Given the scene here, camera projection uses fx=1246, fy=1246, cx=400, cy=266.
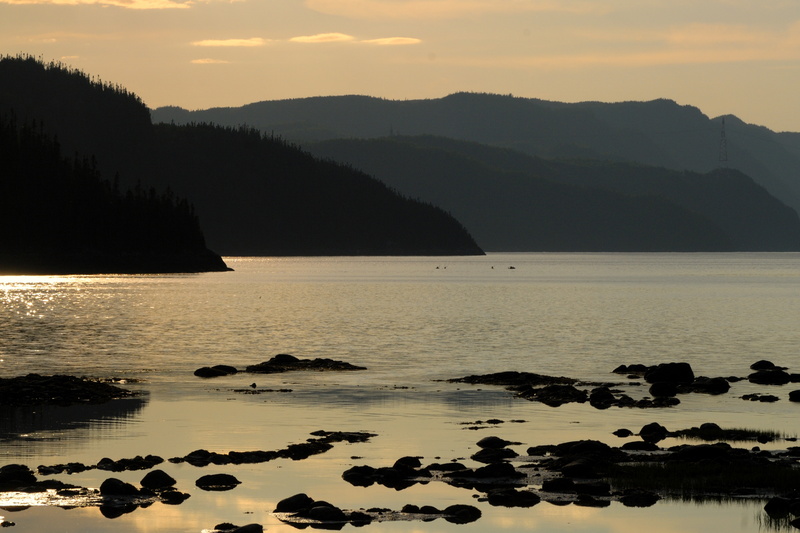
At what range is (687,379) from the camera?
62.6 meters

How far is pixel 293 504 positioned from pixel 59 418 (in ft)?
63.8

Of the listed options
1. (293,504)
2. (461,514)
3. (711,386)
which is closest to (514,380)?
(711,386)

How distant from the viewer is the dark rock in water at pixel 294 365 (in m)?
68.7

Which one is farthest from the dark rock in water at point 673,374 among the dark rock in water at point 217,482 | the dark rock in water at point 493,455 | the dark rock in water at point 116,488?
the dark rock in water at point 116,488

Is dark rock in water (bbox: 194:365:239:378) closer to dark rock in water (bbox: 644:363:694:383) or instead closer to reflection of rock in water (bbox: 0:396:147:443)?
reflection of rock in water (bbox: 0:396:147:443)

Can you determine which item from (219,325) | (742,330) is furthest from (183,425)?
(742,330)

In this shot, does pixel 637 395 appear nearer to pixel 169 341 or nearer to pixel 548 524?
pixel 548 524

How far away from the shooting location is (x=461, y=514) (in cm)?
2950

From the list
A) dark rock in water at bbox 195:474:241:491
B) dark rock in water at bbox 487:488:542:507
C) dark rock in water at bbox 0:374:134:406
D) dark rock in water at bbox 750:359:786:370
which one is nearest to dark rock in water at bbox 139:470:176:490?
dark rock in water at bbox 195:474:241:491

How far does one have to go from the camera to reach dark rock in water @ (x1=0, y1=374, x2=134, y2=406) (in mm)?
51375

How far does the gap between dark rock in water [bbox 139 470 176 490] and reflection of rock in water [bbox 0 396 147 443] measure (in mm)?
9596

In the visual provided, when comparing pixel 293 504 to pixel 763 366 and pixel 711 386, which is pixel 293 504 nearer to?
pixel 711 386

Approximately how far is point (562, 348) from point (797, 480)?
2262 inches

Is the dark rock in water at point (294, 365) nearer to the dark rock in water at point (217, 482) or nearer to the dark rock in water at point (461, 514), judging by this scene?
the dark rock in water at point (217, 482)
